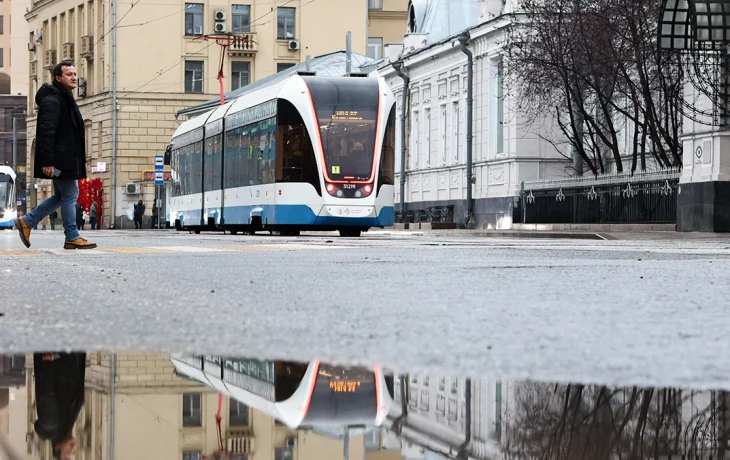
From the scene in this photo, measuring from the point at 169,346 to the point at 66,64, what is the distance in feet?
34.1

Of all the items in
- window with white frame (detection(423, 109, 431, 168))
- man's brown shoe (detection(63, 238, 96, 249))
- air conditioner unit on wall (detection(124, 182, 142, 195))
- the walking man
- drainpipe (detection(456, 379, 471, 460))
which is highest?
window with white frame (detection(423, 109, 431, 168))

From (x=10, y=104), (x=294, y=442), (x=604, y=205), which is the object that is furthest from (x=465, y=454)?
(x=10, y=104)

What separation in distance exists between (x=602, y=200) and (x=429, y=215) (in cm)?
1395

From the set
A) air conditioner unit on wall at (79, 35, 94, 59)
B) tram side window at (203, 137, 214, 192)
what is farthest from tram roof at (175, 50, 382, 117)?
tram side window at (203, 137, 214, 192)

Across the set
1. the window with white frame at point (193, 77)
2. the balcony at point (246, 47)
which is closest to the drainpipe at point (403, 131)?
the balcony at point (246, 47)

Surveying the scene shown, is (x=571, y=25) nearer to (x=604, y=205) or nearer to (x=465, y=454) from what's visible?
(x=604, y=205)

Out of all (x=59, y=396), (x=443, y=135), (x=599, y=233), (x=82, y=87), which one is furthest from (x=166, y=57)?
(x=59, y=396)

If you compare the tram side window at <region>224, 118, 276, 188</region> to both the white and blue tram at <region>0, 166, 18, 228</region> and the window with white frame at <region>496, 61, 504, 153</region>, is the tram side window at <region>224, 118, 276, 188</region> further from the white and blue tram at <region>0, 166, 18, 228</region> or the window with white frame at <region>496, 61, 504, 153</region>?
the white and blue tram at <region>0, 166, 18, 228</region>

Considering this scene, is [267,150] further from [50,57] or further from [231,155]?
[50,57]

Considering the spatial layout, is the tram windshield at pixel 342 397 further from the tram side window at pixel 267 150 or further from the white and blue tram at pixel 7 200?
the white and blue tram at pixel 7 200

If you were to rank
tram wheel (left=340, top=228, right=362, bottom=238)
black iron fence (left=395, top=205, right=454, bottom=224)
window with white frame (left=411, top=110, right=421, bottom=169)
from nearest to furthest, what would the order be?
1. tram wheel (left=340, top=228, right=362, bottom=238)
2. black iron fence (left=395, top=205, right=454, bottom=224)
3. window with white frame (left=411, top=110, right=421, bottom=169)

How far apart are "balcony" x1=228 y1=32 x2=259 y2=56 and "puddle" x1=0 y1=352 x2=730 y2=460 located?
67587mm

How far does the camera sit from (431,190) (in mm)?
48469

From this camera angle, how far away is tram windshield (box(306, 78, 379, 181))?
1157 inches
